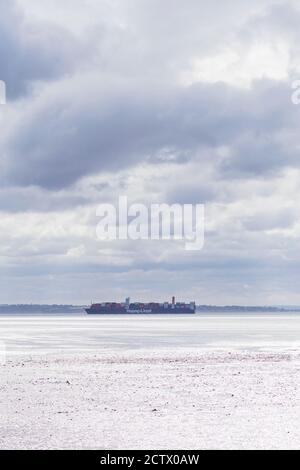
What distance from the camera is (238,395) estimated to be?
75.8 feet

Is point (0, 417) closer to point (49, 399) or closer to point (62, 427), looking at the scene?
point (62, 427)

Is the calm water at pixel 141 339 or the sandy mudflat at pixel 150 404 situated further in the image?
the calm water at pixel 141 339

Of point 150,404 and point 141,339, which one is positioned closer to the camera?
point 150,404

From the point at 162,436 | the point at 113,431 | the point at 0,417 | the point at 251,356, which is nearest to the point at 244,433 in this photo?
the point at 162,436

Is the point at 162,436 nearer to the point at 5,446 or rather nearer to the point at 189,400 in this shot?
the point at 5,446

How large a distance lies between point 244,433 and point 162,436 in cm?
205

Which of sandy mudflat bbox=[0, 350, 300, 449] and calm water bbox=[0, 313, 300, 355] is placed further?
calm water bbox=[0, 313, 300, 355]

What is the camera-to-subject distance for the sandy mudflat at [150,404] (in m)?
15.2

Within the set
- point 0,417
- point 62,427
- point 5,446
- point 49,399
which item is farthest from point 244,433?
point 49,399

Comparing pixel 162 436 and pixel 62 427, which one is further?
pixel 62 427

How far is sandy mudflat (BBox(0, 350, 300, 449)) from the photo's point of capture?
600 inches

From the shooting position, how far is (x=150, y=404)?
68.6ft
